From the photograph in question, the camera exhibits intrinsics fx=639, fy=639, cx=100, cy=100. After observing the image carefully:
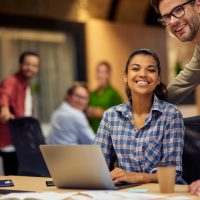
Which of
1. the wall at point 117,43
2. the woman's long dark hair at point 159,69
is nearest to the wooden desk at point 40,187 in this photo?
the woman's long dark hair at point 159,69

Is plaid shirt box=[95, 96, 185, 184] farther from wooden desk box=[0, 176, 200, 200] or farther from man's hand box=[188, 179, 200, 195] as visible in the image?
man's hand box=[188, 179, 200, 195]

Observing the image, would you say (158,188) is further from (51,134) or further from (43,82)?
(43,82)

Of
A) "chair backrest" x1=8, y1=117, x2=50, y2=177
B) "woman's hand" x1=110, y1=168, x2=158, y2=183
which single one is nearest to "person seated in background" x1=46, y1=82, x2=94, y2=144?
"chair backrest" x1=8, y1=117, x2=50, y2=177

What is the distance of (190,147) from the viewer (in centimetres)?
270

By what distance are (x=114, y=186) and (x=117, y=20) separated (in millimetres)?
6209

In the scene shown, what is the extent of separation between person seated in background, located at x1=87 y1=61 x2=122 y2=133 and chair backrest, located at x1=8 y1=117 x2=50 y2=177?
1.55m

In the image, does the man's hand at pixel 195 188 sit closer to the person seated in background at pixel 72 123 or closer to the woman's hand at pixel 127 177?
the woman's hand at pixel 127 177

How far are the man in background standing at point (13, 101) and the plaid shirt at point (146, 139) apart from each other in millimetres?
2570

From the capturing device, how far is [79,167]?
2195 mm

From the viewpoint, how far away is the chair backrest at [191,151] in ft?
8.77

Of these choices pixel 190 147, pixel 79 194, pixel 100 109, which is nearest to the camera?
pixel 79 194

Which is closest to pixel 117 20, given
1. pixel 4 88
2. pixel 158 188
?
pixel 4 88

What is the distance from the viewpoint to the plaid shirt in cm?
264

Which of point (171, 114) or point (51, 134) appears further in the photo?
point (51, 134)
